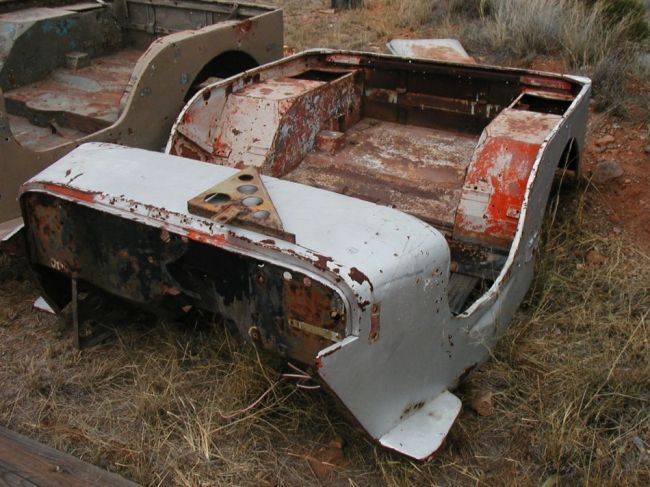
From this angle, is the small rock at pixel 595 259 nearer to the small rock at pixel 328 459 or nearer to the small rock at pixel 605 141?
the small rock at pixel 605 141

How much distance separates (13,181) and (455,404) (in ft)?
7.79

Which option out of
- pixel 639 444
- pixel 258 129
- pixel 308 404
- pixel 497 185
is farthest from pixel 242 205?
pixel 639 444

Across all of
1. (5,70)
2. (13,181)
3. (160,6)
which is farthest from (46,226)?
(160,6)

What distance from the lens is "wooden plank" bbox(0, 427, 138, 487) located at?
228 centimetres

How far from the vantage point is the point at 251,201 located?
213cm

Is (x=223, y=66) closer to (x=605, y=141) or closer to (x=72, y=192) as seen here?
(x=72, y=192)

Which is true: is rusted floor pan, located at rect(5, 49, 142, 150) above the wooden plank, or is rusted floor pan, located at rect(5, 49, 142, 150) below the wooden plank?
above

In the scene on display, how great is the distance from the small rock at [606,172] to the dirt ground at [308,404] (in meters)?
1.13

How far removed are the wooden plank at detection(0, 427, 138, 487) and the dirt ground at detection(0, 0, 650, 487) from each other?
11 centimetres

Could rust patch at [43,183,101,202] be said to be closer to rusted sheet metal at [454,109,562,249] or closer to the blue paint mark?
rusted sheet metal at [454,109,562,249]

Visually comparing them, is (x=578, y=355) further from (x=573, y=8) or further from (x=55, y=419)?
(x=573, y=8)

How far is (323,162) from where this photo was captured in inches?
151

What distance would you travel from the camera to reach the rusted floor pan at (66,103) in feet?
13.6

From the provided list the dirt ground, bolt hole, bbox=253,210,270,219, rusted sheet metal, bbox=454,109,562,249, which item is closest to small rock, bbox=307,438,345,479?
the dirt ground
